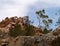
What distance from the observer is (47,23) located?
6550cm

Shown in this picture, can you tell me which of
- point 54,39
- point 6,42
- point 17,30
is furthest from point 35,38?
point 17,30

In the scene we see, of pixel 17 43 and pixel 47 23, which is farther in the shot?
pixel 47 23

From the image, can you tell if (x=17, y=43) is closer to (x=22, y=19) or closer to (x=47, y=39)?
(x=47, y=39)

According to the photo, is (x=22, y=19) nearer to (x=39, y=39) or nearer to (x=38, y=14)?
(x=38, y=14)

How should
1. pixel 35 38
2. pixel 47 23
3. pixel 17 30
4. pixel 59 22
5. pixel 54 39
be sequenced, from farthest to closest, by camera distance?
pixel 47 23, pixel 59 22, pixel 17 30, pixel 35 38, pixel 54 39

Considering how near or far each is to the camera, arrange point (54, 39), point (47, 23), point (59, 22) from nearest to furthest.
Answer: point (54, 39), point (59, 22), point (47, 23)

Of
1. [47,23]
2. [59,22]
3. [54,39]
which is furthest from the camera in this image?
[47,23]

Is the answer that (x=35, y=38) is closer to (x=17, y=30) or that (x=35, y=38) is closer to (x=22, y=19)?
(x=17, y=30)

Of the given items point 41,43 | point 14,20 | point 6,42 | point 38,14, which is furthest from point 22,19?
point 41,43

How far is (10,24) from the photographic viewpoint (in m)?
81.8

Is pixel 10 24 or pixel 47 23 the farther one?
pixel 10 24

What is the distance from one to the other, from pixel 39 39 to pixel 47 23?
1439 inches

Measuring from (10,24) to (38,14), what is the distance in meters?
16.2

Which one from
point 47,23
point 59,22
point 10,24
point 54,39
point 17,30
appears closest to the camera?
point 54,39
